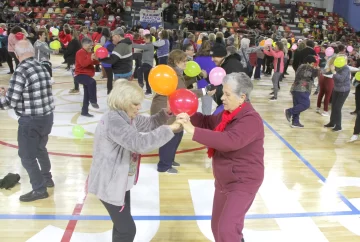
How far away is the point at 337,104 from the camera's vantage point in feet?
24.7

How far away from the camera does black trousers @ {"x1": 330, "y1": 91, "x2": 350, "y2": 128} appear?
7.45 metres

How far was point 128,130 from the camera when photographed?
8.35 feet

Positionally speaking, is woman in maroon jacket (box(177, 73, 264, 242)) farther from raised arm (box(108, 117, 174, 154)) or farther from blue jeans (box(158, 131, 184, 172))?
blue jeans (box(158, 131, 184, 172))

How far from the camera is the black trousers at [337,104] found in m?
7.45

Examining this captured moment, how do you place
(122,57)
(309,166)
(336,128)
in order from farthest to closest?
(122,57) → (336,128) → (309,166)

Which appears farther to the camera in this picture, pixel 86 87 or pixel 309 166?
pixel 86 87

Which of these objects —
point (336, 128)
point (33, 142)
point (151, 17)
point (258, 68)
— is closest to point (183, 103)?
point (33, 142)

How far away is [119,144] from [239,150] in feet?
2.87

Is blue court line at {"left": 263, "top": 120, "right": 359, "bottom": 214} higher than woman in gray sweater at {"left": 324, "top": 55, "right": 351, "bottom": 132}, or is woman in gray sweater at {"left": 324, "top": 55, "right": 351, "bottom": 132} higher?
woman in gray sweater at {"left": 324, "top": 55, "right": 351, "bottom": 132}

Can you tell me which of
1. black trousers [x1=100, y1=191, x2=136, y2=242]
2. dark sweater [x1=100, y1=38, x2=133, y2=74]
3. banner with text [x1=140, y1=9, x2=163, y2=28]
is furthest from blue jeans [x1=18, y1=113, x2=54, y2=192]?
banner with text [x1=140, y1=9, x2=163, y2=28]

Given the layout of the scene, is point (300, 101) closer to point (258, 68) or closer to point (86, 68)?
point (86, 68)

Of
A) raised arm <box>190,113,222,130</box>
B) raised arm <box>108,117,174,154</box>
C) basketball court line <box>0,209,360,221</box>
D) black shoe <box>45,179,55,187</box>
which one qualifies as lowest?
basketball court line <box>0,209,360,221</box>

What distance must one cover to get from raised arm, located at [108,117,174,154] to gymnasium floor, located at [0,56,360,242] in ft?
4.93

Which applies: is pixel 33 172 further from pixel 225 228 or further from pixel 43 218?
pixel 225 228
